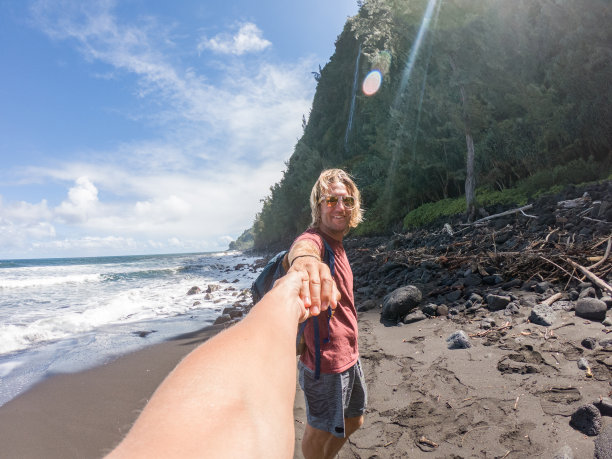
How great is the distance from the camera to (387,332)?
16.5ft

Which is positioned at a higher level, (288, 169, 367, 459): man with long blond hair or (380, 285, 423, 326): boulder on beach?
(288, 169, 367, 459): man with long blond hair

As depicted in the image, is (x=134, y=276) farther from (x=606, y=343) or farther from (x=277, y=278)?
(x=606, y=343)

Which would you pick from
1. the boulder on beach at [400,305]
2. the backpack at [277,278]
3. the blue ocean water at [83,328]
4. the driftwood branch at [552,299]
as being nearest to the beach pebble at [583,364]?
the driftwood branch at [552,299]

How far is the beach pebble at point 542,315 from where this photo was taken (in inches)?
153

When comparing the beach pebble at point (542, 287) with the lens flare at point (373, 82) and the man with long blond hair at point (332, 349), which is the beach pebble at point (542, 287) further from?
the lens flare at point (373, 82)

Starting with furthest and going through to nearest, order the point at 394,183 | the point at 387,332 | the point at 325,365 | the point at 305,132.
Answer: the point at 305,132 → the point at 394,183 → the point at 387,332 → the point at 325,365

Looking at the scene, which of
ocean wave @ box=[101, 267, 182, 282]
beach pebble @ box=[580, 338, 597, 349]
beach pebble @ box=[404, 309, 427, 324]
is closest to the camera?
beach pebble @ box=[580, 338, 597, 349]

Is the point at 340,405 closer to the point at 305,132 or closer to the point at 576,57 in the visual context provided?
the point at 576,57

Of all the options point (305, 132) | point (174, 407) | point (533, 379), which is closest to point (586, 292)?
point (533, 379)

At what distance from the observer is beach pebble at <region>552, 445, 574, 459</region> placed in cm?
204

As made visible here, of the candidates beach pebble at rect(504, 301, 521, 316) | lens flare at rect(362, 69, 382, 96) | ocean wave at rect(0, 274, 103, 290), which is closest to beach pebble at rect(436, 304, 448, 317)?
beach pebble at rect(504, 301, 521, 316)

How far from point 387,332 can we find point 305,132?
64179 millimetres

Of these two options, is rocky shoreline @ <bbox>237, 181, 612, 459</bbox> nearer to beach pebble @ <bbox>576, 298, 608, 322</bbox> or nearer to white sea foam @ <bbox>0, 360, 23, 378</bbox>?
beach pebble @ <bbox>576, 298, 608, 322</bbox>

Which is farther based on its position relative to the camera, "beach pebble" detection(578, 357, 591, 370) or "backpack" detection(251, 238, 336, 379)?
"beach pebble" detection(578, 357, 591, 370)
